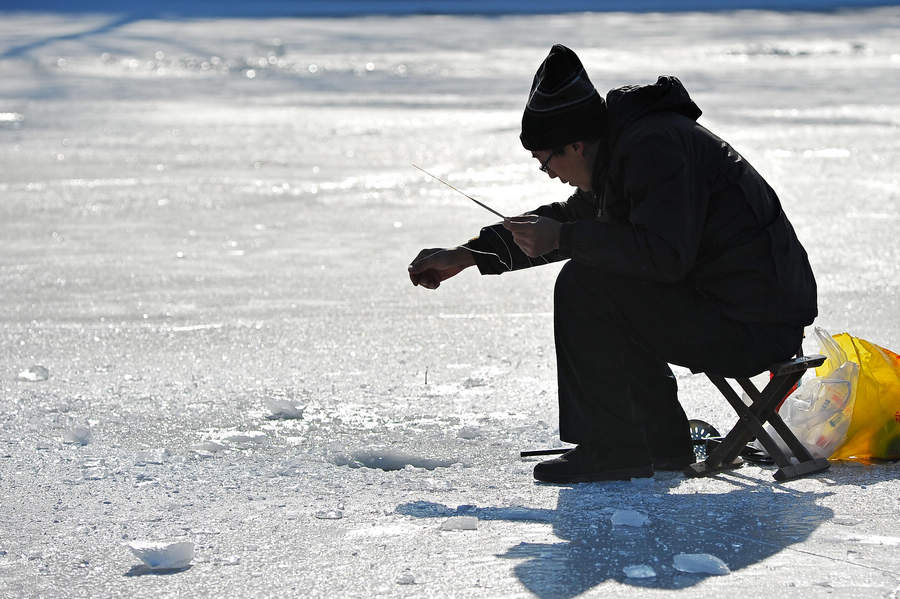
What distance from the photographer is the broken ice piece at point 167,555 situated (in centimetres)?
280

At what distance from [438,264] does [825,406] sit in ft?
3.53

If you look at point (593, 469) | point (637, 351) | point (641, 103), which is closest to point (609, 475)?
point (593, 469)

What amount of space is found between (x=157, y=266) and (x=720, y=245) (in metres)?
3.49

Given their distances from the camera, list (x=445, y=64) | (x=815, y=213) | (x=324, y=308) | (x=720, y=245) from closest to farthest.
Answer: (x=720, y=245)
(x=324, y=308)
(x=815, y=213)
(x=445, y=64)

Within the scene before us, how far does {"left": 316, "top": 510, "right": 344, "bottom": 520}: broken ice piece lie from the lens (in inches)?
122

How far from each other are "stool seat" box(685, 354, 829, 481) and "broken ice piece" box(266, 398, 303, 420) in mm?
1173

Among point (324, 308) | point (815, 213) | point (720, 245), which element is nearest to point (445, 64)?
point (815, 213)

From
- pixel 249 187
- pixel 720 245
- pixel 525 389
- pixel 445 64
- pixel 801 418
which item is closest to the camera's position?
pixel 720 245

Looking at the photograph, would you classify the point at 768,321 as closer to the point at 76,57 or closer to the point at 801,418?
the point at 801,418

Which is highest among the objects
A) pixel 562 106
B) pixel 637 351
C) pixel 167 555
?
pixel 562 106

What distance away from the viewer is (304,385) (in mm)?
4238

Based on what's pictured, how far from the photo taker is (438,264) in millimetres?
3438

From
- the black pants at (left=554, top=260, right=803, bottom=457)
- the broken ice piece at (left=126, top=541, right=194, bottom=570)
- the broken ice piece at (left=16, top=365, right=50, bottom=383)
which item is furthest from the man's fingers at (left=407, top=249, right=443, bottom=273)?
the broken ice piece at (left=16, top=365, right=50, bottom=383)

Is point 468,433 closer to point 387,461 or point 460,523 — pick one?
point 387,461
